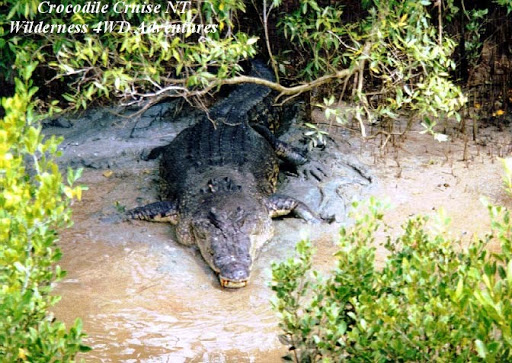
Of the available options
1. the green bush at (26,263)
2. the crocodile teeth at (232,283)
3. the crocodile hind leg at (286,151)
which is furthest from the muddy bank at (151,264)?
the green bush at (26,263)

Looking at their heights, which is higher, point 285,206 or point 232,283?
point 285,206

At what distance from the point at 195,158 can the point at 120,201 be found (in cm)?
89

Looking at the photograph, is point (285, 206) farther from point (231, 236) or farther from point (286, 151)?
point (286, 151)

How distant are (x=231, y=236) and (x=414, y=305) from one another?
11.4 feet

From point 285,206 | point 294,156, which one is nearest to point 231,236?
point 285,206

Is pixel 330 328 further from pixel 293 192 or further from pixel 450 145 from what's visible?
pixel 450 145

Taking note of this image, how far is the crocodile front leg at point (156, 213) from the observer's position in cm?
646

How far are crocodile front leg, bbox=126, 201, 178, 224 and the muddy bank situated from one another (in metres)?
0.08

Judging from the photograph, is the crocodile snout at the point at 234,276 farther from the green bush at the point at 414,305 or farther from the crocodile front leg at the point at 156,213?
the green bush at the point at 414,305

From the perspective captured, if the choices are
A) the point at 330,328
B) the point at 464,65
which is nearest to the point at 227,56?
the point at 330,328

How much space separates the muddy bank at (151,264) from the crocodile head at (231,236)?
0.10 m

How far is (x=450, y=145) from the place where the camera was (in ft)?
24.6

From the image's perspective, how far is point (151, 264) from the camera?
5.60 m

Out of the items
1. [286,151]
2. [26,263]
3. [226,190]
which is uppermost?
[26,263]
